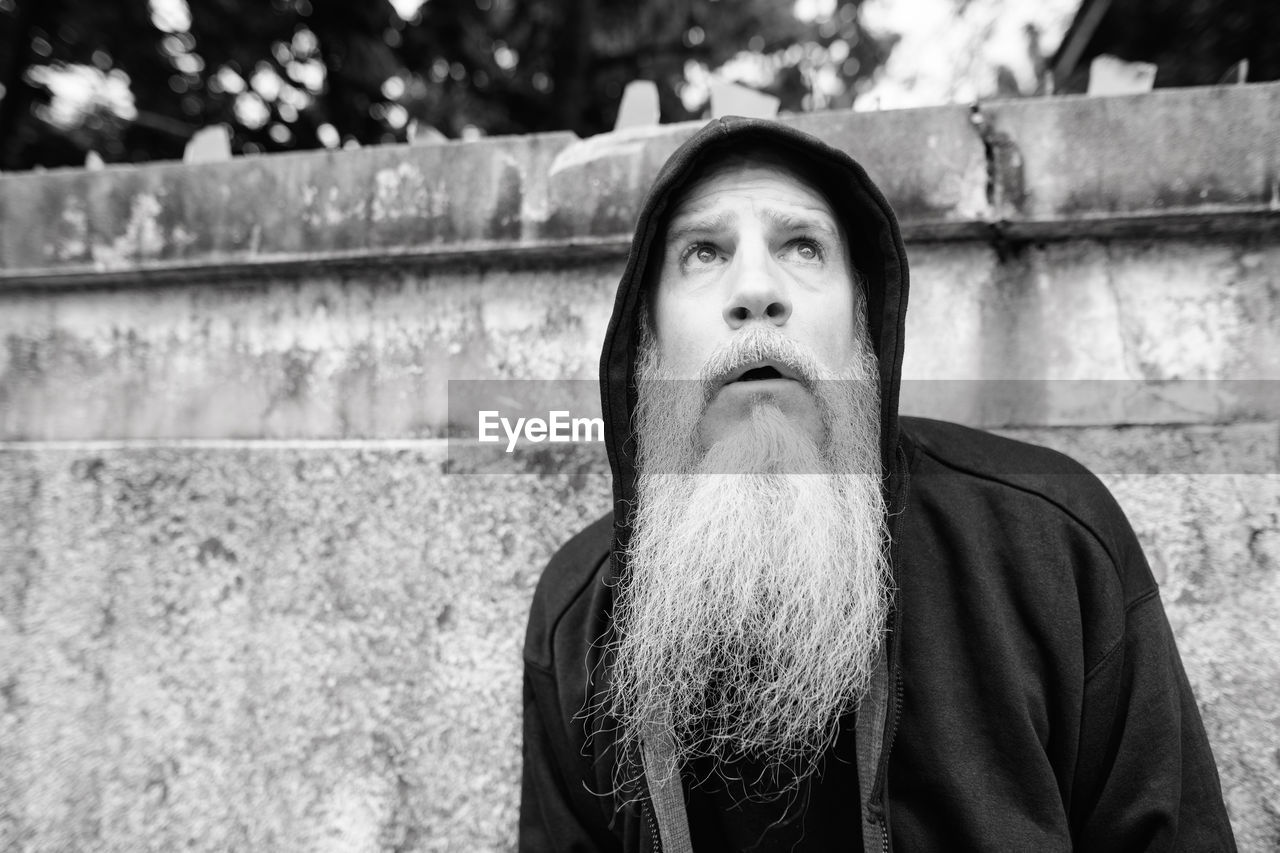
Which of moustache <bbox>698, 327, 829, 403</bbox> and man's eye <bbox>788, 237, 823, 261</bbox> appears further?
man's eye <bbox>788, 237, 823, 261</bbox>

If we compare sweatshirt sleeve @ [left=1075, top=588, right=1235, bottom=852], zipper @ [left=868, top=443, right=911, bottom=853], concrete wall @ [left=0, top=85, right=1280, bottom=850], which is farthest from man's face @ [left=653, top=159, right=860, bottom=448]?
→ sweatshirt sleeve @ [left=1075, top=588, right=1235, bottom=852]

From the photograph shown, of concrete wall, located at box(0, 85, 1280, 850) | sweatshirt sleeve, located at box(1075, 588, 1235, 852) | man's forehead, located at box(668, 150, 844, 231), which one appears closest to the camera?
sweatshirt sleeve, located at box(1075, 588, 1235, 852)

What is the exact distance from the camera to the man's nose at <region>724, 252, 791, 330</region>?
1563 millimetres

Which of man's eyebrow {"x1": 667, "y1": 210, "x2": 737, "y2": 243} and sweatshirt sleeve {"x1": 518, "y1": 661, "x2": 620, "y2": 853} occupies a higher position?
man's eyebrow {"x1": 667, "y1": 210, "x2": 737, "y2": 243}

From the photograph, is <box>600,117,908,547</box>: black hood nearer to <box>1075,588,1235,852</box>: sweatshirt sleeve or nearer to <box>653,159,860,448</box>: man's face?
<box>653,159,860,448</box>: man's face

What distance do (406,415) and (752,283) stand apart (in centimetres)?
113

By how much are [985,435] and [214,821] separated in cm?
226

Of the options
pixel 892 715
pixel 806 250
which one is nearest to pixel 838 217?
pixel 806 250

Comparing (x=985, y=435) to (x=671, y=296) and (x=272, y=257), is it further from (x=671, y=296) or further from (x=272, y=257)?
(x=272, y=257)

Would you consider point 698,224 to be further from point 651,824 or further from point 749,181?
point 651,824

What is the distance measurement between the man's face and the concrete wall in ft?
1.19

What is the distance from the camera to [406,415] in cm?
220

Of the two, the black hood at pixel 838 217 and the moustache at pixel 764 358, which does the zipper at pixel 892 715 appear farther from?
the moustache at pixel 764 358

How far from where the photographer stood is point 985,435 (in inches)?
67.7
